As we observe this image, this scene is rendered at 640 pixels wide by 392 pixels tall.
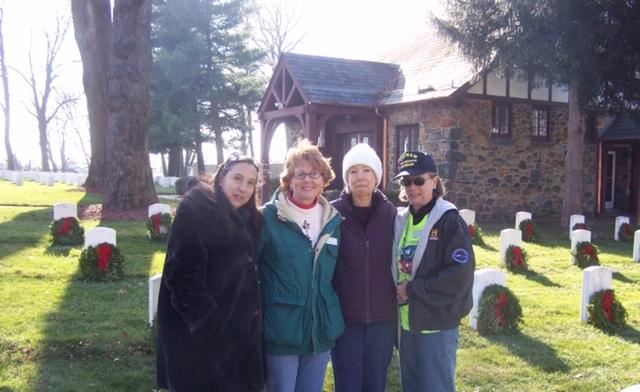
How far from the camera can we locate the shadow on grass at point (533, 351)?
5.09 meters

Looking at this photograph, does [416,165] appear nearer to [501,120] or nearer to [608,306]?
[608,306]

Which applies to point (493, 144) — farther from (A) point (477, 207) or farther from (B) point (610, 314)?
(B) point (610, 314)

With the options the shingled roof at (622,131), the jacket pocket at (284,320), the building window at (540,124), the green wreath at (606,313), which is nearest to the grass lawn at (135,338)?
the green wreath at (606,313)

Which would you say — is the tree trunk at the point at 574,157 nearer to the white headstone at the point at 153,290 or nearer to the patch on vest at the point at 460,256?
the white headstone at the point at 153,290

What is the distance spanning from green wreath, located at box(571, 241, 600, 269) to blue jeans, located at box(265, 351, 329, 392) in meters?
7.57

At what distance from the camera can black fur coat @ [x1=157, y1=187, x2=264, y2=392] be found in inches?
105

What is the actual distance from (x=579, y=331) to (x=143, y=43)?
1141cm

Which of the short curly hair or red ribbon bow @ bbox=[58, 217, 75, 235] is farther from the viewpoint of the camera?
red ribbon bow @ bbox=[58, 217, 75, 235]

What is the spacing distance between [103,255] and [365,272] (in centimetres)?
526

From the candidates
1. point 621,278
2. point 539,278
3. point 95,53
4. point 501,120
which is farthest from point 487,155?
point 95,53

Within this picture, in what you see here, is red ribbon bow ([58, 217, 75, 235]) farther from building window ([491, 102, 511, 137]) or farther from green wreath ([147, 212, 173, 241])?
building window ([491, 102, 511, 137])

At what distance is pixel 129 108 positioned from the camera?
45.5 ft

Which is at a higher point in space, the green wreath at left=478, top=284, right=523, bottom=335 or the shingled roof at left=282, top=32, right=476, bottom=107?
the shingled roof at left=282, top=32, right=476, bottom=107

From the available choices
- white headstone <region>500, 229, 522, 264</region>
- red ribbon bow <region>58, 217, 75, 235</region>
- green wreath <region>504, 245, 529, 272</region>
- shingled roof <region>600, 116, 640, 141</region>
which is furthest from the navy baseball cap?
shingled roof <region>600, 116, 640, 141</region>
